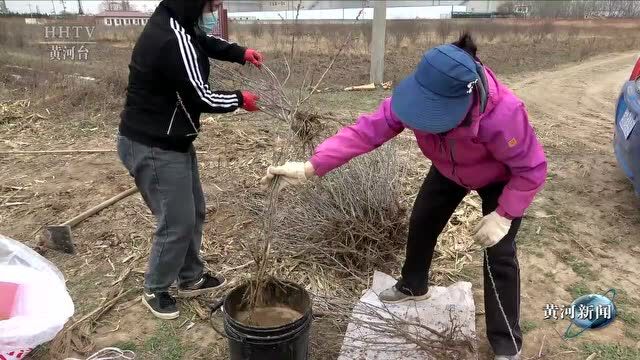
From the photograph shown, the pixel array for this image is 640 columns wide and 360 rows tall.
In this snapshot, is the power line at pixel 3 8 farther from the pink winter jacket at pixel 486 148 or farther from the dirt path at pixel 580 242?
the pink winter jacket at pixel 486 148

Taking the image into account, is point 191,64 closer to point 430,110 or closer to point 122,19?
point 430,110

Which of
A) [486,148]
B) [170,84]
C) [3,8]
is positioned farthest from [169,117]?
[3,8]

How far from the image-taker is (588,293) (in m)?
2.99

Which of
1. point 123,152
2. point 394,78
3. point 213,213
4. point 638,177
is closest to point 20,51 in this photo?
point 394,78

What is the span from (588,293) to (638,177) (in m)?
0.96

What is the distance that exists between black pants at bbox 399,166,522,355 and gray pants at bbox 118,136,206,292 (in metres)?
1.15

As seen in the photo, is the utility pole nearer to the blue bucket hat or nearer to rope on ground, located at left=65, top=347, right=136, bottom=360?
rope on ground, located at left=65, top=347, right=136, bottom=360

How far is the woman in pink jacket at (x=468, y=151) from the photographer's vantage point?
180cm

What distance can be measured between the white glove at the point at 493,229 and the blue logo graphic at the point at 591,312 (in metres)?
0.97

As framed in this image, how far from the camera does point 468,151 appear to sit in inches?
81.8

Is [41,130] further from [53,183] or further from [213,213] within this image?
[213,213]

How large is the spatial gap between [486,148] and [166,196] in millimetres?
1519

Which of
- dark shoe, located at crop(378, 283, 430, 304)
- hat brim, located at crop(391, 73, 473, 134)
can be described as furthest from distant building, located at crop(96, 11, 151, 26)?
hat brim, located at crop(391, 73, 473, 134)

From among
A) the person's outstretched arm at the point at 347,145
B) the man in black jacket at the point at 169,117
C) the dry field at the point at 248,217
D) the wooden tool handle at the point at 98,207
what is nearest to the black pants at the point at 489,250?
the dry field at the point at 248,217
